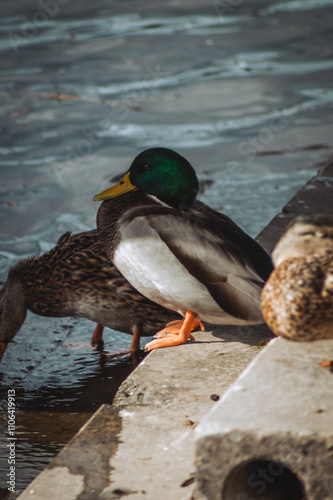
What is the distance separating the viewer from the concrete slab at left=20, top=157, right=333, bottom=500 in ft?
8.38

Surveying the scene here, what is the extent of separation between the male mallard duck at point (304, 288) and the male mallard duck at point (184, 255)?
0.88 meters

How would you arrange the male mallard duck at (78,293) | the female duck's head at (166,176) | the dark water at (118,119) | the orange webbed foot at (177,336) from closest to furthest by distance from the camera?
the orange webbed foot at (177,336), the female duck's head at (166,176), the male mallard duck at (78,293), the dark water at (118,119)

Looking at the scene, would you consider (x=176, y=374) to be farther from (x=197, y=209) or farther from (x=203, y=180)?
(x=203, y=180)

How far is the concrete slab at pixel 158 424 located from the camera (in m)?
2.55

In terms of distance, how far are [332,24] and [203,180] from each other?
5628 millimetres

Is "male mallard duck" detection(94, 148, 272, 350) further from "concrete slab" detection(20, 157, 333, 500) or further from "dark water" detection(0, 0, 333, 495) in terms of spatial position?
"dark water" detection(0, 0, 333, 495)

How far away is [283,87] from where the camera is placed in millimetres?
9055

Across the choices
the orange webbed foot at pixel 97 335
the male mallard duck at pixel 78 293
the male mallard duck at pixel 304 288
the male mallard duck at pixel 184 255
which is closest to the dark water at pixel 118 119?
the orange webbed foot at pixel 97 335

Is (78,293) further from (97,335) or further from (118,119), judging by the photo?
(118,119)

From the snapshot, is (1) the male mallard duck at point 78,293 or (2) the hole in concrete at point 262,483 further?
(1) the male mallard duck at point 78,293

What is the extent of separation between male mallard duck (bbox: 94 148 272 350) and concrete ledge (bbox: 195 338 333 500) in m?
1.03

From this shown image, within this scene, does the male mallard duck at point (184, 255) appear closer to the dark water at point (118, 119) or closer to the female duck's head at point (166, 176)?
the female duck's head at point (166, 176)

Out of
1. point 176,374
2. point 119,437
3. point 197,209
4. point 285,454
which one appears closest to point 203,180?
point 197,209

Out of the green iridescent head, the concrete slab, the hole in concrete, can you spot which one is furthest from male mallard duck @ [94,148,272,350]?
the hole in concrete
